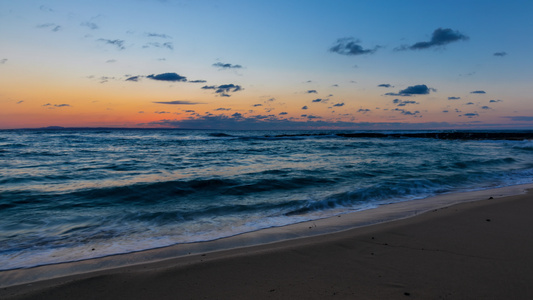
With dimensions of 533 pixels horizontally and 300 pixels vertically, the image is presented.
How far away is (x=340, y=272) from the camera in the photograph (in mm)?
3553

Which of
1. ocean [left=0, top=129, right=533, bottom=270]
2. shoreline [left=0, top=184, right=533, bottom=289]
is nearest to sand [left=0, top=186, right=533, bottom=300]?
shoreline [left=0, top=184, right=533, bottom=289]

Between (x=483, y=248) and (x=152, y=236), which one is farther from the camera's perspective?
(x=152, y=236)

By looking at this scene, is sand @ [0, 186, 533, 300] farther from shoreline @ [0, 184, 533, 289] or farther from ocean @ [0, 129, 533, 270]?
ocean @ [0, 129, 533, 270]

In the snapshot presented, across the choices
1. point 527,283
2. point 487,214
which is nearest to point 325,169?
point 487,214

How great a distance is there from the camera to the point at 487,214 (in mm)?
6215

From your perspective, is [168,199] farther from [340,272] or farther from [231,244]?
[340,272]

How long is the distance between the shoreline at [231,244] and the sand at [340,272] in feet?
0.55

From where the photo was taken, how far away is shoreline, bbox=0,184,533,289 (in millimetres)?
3959

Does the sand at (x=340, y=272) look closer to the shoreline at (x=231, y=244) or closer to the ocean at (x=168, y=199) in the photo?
the shoreline at (x=231, y=244)

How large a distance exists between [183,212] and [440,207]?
21.3 ft

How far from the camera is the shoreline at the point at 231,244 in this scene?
396 centimetres

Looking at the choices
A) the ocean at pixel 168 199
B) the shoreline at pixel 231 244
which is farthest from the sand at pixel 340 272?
the ocean at pixel 168 199

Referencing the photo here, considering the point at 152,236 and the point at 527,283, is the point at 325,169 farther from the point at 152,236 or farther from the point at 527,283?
the point at 527,283

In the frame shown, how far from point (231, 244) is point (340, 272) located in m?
2.08
